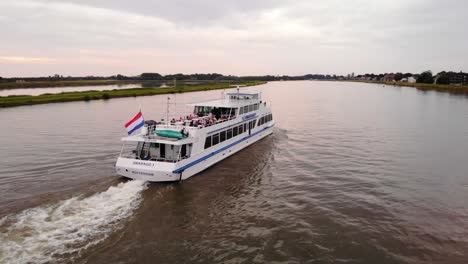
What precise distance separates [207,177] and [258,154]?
27.4 ft

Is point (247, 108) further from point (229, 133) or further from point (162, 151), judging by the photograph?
point (162, 151)

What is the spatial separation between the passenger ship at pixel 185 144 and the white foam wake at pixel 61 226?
2.37 meters

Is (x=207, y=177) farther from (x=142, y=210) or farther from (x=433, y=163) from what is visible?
(x=433, y=163)

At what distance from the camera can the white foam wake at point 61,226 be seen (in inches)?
490

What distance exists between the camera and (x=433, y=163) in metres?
26.4

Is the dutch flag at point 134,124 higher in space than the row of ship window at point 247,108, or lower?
lower

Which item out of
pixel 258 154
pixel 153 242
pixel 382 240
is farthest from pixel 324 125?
pixel 153 242

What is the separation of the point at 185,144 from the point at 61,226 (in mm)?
9205

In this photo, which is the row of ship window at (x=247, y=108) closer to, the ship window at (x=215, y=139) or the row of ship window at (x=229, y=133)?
the row of ship window at (x=229, y=133)

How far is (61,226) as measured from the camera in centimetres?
1437

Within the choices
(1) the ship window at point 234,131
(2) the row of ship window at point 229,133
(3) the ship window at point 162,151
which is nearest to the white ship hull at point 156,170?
(3) the ship window at point 162,151

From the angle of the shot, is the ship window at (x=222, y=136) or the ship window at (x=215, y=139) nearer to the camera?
the ship window at (x=215, y=139)

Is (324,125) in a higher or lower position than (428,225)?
higher

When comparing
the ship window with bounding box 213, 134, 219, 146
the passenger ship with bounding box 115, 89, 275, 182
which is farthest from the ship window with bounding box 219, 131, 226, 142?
the ship window with bounding box 213, 134, 219, 146
